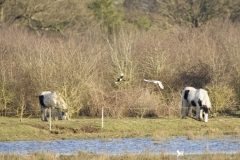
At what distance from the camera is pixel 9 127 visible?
29016 millimetres

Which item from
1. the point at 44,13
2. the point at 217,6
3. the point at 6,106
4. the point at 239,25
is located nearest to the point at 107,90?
the point at 6,106

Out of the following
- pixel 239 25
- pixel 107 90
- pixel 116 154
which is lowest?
pixel 116 154

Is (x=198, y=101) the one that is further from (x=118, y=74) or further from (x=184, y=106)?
(x=118, y=74)

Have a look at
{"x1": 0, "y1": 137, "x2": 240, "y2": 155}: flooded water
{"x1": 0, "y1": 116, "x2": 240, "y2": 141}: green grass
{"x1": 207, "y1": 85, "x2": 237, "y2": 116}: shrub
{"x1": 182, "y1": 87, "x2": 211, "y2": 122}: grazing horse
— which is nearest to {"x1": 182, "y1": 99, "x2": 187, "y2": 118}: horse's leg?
{"x1": 182, "y1": 87, "x2": 211, "y2": 122}: grazing horse

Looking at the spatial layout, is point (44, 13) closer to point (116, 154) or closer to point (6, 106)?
point (6, 106)

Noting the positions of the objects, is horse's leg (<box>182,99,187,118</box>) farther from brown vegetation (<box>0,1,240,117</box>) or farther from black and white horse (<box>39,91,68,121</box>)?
black and white horse (<box>39,91,68,121</box>)

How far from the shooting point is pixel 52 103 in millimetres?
32969

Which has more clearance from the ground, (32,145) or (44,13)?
(44,13)

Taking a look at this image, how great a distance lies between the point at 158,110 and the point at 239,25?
71.6 feet

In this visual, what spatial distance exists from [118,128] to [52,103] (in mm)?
4036

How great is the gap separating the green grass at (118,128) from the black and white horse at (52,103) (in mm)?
714

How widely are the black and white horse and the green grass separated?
71 cm

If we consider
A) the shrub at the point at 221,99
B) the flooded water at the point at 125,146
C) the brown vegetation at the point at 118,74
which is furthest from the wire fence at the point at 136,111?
the flooded water at the point at 125,146

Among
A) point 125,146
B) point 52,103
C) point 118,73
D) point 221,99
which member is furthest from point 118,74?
point 125,146
